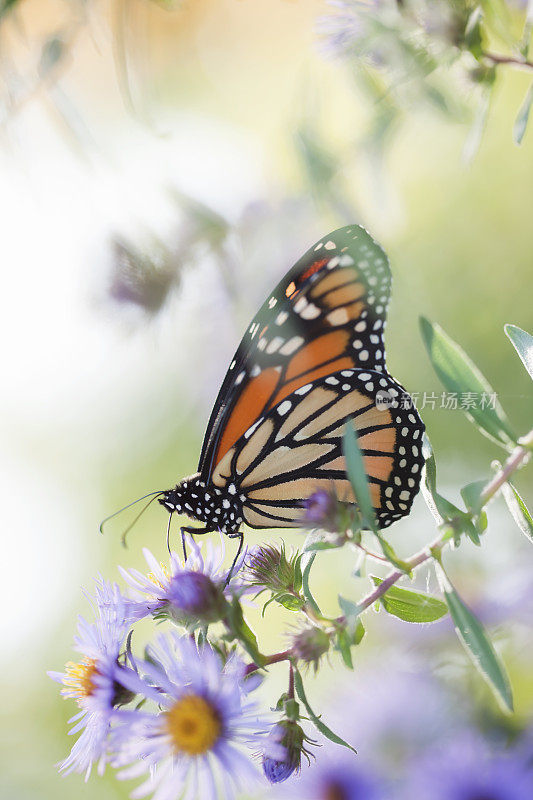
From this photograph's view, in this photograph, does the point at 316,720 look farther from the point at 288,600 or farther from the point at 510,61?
the point at 510,61

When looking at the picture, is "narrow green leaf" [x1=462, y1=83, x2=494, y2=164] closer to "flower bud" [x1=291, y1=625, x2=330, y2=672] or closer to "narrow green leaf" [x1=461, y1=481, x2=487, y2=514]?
"narrow green leaf" [x1=461, y1=481, x2=487, y2=514]

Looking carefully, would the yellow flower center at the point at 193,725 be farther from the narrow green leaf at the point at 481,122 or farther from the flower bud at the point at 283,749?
the narrow green leaf at the point at 481,122

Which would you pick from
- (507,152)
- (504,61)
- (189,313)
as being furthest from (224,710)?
(507,152)

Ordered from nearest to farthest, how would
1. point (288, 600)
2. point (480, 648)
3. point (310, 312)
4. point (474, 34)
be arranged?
1. point (480, 648)
2. point (288, 600)
3. point (474, 34)
4. point (310, 312)

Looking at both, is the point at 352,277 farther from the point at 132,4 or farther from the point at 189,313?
the point at 189,313

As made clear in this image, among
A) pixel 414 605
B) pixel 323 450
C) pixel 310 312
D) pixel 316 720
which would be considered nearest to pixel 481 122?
pixel 310 312

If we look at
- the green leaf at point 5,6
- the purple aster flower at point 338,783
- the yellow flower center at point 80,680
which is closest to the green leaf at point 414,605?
the purple aster flower at point 338,783
